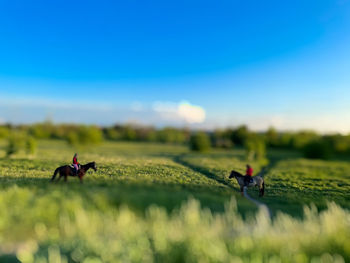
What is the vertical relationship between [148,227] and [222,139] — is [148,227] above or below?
below

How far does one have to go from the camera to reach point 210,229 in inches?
397

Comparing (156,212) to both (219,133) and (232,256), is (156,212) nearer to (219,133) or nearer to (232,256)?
(232,256)

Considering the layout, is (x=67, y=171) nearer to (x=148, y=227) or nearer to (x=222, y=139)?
(x=148, y=227)

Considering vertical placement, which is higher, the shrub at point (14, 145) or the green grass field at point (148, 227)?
the shrub at point (14, 145)

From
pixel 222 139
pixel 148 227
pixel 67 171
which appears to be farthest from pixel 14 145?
pixel 222 139

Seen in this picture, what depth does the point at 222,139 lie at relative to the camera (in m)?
111

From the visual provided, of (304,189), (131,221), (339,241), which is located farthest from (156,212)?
(304,189)

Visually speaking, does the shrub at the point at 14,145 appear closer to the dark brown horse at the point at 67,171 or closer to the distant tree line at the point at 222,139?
the distant tree line at the point at 222,139

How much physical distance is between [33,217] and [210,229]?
35.0 feet

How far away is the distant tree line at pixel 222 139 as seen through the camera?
53.2 m

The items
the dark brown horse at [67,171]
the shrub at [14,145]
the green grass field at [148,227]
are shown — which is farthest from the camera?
the shrub at [14,145]

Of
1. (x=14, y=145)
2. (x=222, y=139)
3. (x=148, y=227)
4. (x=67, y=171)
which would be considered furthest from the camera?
(x=222, y=139)

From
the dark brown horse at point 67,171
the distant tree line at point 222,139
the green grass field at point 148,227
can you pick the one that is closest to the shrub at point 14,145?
the distant tree line at point 222,139

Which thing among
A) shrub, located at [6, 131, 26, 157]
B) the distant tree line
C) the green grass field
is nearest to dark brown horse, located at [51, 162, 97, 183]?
the green grass field
